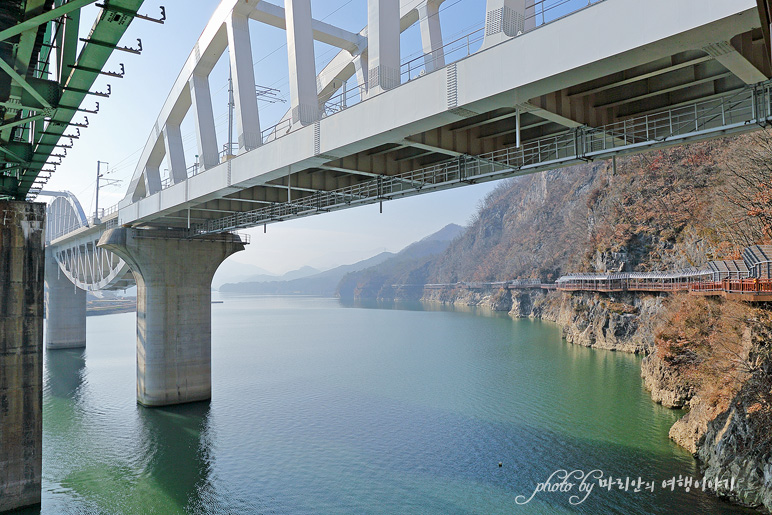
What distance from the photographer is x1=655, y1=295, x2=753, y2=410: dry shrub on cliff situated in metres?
16.0

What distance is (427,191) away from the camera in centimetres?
1532

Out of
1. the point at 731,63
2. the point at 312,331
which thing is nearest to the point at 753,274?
the point at 731,63

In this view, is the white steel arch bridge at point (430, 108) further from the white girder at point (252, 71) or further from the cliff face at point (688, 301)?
the cliff face at point (688, 301)

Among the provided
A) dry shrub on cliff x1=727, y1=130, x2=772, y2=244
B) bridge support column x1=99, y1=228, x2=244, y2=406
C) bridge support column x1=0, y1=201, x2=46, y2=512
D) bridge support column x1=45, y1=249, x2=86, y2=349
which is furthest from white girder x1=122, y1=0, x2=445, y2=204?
bridge support column x1=45, y1=249, x2=86, y2=349

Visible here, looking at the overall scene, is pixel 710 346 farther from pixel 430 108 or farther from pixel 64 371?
pixel 64 371

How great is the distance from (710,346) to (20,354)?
2374 centimetres

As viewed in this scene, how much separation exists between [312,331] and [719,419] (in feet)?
178

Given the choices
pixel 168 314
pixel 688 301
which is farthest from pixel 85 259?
pixel 688 301

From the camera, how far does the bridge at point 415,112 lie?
7.95 meters

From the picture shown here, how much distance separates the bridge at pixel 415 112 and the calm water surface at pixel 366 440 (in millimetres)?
4610

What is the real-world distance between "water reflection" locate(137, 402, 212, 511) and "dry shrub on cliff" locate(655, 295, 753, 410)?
54.6 feet

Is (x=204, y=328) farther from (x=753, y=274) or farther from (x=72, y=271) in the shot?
(x=72, y=271)

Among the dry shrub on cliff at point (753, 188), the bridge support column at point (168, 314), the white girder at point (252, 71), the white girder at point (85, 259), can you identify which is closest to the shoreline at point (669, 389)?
the dry shrub on cliff at point (753, 188)

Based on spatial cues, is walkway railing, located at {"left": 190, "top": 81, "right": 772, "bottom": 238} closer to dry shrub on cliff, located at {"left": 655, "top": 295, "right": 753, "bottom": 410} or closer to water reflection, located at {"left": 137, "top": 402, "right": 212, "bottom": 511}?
dry shrub on cliff, located at {"left": 655, "top": 295, "right": 753, "bottom": 410}
